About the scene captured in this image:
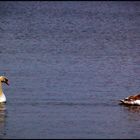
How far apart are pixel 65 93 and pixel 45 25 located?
33.4 m

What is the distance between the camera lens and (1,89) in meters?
31.7

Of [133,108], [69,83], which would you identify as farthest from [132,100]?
[69,83]

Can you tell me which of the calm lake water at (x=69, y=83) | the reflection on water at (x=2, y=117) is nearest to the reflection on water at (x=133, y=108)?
the calm lake water at (x=69, y=83)

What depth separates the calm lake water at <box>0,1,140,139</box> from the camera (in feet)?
91.4

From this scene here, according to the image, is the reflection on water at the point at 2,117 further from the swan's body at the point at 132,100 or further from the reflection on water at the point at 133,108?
the reflection on water at the point at 133,108

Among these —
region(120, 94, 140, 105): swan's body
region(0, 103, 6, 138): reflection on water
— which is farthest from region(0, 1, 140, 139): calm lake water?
region(120, 94, 140, 105): swan's body

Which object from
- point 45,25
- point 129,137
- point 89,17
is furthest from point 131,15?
point 129,137

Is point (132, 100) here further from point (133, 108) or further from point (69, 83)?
point (69, 83)

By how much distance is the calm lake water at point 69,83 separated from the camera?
27859mm

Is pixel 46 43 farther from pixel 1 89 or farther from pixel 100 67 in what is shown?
pixel 1 89

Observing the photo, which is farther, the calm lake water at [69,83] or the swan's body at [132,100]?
the swan's body at [132,100]

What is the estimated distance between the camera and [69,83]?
34406 millimetres

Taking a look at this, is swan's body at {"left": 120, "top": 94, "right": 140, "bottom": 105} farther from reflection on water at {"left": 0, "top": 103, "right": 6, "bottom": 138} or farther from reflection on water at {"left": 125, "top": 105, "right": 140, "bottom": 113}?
reflection on water at {"left": 0, "top": 103, "right": 6, "bottom": 138}

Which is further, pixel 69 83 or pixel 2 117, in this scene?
pixel 69 83
